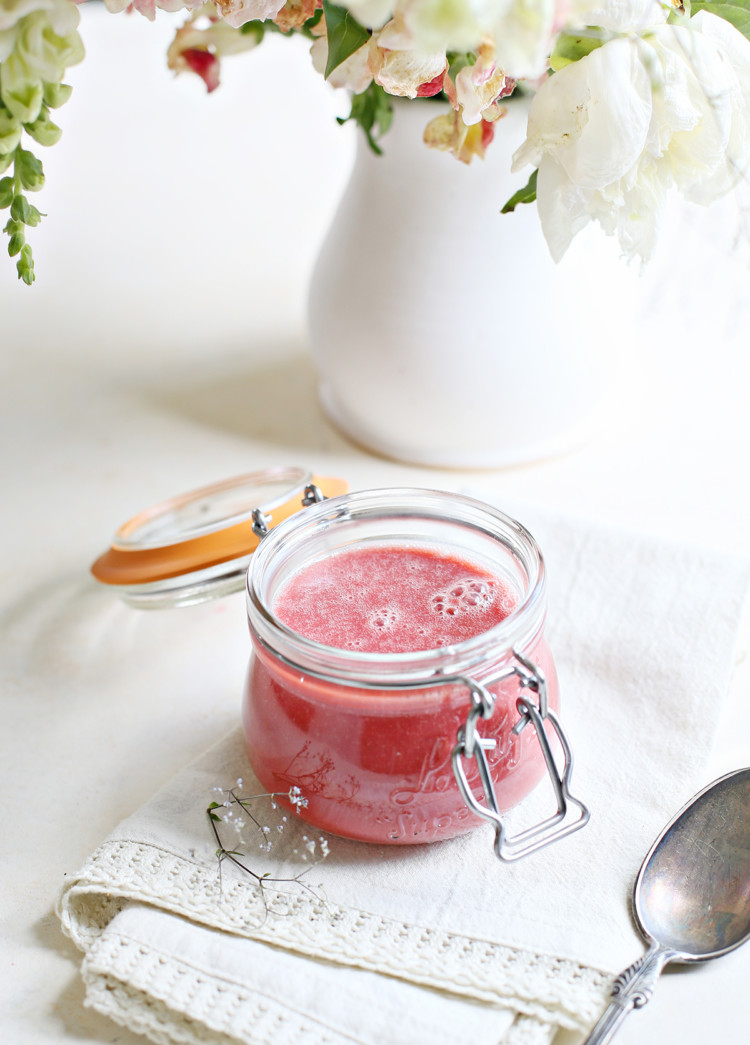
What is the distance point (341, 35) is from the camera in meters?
0.62

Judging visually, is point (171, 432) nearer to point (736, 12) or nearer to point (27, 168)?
point (27, 168)

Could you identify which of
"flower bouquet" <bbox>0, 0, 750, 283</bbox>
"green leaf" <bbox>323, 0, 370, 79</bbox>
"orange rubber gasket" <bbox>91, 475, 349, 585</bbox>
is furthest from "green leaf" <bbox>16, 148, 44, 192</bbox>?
"orange rubber gasket" <bbox>91, 475, 349, 585</bbox>

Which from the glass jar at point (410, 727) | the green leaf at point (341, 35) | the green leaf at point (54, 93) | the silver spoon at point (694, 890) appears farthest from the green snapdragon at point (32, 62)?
the silver spoon at point (694, 890)

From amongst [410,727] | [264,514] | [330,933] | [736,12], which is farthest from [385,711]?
[736,12]

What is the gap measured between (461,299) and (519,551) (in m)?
0.32

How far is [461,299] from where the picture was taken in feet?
2.93

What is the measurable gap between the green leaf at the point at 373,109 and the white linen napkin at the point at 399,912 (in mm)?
469

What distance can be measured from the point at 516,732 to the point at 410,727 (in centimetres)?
6

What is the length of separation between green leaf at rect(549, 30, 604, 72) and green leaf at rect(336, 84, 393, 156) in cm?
30

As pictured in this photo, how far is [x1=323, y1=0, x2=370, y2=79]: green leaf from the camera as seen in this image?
0.61 metres

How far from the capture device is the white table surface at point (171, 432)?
0.66m

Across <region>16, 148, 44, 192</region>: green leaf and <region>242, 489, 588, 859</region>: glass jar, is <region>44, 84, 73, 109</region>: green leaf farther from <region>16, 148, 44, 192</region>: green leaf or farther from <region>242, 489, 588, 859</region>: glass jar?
<region>242, 489, 588, 859</region>: glass jar

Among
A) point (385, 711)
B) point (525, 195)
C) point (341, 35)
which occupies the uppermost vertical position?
point (341, 35)

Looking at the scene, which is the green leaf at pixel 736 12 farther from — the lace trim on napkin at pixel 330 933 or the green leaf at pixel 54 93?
the lace trim on napkin at pixel 330 933
